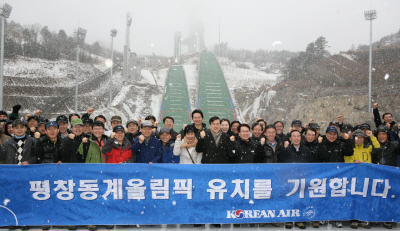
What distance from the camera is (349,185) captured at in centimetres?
351

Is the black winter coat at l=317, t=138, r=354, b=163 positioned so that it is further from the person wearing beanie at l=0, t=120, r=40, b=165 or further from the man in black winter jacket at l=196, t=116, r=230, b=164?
the person wearing beanie at l=0, t=120, r=40, b=165

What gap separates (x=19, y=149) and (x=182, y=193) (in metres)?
2.29

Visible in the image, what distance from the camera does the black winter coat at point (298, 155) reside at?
12.2ft

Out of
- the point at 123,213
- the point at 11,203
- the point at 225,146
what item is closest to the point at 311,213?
the point at 225,146

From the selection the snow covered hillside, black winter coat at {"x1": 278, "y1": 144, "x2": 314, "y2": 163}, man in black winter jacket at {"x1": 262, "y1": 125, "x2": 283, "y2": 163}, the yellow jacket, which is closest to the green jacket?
man in black winter jacket at {"x1": 262, "y1": 125, "x2": 283, "y2": 163}

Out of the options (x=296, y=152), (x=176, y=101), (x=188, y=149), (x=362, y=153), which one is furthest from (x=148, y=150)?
(x=176, y=101)

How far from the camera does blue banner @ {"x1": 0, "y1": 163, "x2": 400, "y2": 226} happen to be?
330 cm

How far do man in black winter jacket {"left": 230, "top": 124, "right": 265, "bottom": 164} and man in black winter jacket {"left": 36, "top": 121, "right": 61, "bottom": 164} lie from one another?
2.38 meters

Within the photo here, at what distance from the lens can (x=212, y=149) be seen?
363 centimetres

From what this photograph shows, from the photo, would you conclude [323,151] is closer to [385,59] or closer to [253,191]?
[253,191]

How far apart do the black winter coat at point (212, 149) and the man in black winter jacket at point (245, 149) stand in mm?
96

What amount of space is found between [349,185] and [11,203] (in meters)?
4.32

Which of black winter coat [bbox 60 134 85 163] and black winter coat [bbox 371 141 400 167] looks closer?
black winter coat [bbox 60 134 85 163]

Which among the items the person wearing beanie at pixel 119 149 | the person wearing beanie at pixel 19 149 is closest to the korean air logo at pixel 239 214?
the person wearing beanie at pixel 119 149
